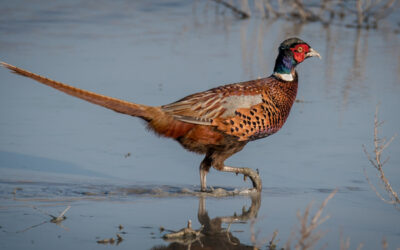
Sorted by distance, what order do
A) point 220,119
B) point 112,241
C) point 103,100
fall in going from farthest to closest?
point 220,119, point 103,100, point 112,241

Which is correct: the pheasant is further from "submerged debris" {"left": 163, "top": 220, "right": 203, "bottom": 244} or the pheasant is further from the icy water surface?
"submerged debris" {"left": 163, "top": 220, "right": 203, "bottom": 244}

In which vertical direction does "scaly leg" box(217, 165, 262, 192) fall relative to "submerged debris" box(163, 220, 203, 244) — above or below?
above

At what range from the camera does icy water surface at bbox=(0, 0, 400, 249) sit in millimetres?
5379

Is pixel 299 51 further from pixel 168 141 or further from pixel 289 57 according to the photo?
pixel 168 141

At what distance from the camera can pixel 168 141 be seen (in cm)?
770

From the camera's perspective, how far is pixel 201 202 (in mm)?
6000

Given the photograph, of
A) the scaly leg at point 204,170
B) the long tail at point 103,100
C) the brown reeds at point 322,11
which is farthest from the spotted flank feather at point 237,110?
the brown reeds at point 322,11

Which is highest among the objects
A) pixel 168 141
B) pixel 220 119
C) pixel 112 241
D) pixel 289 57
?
pixel 289 57

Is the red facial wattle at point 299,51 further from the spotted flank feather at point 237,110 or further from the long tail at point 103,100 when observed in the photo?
the long tail at point 103,100

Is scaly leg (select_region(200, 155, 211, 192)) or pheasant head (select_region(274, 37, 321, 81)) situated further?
pheasant head (select_region(274, 37, 321, 81))

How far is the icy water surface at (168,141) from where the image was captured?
5.38 metres

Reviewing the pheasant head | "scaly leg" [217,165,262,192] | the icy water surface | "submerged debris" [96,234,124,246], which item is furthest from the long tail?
"submerged debris" [96,234,124,246]

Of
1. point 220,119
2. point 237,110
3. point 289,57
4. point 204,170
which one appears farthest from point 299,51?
point 204,170

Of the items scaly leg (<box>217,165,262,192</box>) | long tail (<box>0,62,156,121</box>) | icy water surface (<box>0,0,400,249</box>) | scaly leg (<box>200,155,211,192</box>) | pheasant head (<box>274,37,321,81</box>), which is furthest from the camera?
pheasant head (<box>274,37,321,81</box>)
